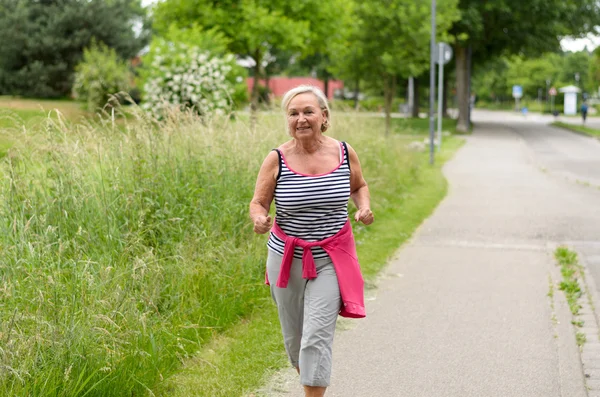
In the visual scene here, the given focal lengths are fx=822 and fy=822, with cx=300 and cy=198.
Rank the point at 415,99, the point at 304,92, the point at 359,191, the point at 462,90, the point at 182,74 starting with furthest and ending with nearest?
1. the point at 415,99
2. the point at 462,90
3. the point at 182,74
4. the point at 359,191
5. the point at 304,92

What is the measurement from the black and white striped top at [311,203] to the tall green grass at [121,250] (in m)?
1.09

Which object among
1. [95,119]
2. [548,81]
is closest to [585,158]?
[95,119]

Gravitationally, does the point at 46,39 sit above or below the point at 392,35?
above

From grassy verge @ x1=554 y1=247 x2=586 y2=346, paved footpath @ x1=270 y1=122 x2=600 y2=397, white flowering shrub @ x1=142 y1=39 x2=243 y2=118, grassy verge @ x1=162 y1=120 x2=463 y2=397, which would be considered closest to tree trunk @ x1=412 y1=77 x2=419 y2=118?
grassy verge @ x1=162 y1=120 x2=463 y2=397

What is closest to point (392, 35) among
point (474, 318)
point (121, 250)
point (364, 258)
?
point (364, 258)

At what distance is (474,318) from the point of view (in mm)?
6367

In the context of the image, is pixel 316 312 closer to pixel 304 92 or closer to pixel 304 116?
pixel 304 116

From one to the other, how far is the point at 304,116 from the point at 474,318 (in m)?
3.06

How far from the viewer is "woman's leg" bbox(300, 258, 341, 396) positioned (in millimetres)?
3910

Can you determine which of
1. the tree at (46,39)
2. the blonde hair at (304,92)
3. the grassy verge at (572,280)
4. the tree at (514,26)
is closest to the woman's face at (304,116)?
the blonde hair at (304,92)

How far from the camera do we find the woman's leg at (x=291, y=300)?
404cm

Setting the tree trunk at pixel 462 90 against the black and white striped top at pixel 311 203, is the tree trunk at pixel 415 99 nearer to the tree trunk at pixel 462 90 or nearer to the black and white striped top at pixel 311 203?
the tree trunk at pixel 462 90

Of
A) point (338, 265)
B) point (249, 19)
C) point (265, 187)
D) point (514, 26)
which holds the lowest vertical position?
point (338, 265)

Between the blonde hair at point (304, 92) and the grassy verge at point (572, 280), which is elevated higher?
the blonde hair at point (304, 92)
